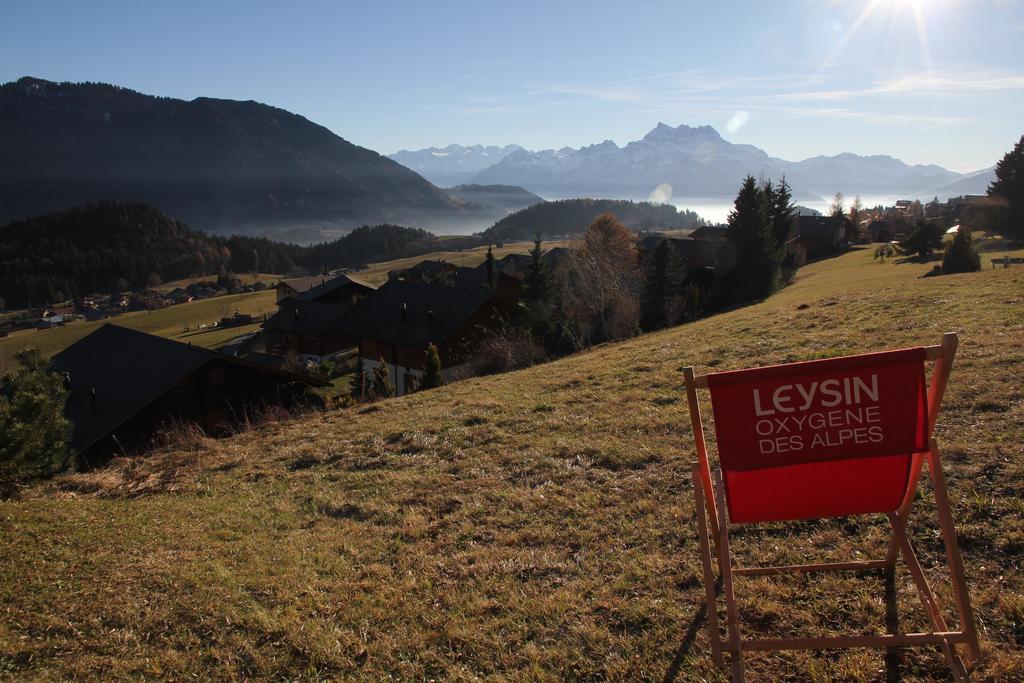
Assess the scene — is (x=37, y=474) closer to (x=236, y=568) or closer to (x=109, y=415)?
(x=236, y=568)

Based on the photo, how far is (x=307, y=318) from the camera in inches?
2132

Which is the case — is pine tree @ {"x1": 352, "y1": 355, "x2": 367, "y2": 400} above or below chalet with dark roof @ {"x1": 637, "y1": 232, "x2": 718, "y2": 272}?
below

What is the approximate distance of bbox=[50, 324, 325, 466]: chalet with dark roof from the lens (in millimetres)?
19594

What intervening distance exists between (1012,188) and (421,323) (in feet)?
165

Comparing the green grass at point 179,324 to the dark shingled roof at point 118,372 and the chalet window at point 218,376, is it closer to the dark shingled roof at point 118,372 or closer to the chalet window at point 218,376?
the dark shingled roof at point 118,372

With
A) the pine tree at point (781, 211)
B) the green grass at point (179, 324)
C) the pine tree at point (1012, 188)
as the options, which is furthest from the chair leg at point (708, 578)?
the green grass at point (179, 324)

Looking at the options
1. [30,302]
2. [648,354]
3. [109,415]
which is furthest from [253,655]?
[30,302]

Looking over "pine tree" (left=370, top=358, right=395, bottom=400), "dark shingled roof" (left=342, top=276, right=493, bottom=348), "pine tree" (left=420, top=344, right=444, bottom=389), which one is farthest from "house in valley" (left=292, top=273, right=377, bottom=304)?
"pine tree" (left=420, top=344, right=444, bottom=389)

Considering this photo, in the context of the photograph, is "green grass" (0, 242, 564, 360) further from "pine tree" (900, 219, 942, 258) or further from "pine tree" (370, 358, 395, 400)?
"pine tree" (900, 219, 942, 258)

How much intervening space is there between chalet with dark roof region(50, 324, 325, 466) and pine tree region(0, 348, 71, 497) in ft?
28.1

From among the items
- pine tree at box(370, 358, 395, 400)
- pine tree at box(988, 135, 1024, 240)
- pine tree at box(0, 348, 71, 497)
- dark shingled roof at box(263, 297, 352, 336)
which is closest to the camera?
pine tree at box(0, 348, 71, 497)

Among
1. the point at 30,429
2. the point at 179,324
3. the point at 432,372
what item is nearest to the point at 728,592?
the point at 30,429

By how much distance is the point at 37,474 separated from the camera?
8.94 meters

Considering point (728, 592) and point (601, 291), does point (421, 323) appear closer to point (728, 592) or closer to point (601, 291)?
point (601, 291)
